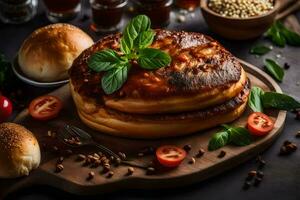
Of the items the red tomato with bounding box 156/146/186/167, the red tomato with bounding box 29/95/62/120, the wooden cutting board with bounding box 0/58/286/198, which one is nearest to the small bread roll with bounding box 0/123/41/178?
the wooden cutting board with bounding box 0/58/286/198

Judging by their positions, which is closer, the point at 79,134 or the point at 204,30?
the point at 79,134

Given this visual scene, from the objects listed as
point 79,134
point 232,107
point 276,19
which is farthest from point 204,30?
point 79,134

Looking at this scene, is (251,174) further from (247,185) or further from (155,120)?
(155,120)

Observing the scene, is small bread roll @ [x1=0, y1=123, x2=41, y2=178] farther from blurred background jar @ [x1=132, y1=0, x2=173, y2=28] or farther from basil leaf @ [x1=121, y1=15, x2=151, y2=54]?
blurred background jar @ [x1=132, y1=0, x2=173, y2=28]

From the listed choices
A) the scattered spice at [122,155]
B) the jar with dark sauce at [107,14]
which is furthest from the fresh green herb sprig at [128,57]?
the jar with dark sauce at [107,14]

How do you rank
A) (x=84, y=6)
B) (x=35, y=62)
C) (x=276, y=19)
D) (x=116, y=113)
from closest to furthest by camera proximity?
(x=116, y=113) < (x=35, y=62) < (x=276, y=19) < (x=84, y=6)

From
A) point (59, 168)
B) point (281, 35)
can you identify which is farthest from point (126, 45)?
point (281, 35)

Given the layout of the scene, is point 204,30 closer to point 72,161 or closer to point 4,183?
point 72,161

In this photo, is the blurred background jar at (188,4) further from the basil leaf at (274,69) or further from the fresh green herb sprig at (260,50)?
the basil leaf at (274,69)

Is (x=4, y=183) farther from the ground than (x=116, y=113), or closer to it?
closer to it
